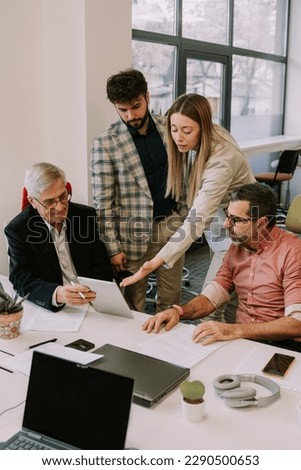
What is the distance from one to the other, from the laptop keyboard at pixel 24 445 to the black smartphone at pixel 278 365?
731 mm

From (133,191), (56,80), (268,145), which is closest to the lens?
(133,191)

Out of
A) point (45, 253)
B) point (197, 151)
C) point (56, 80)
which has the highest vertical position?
point (56, 80)

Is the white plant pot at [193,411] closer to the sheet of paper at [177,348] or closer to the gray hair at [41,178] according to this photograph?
the sheet of paper at [177,348]

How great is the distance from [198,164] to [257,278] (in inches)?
23.2

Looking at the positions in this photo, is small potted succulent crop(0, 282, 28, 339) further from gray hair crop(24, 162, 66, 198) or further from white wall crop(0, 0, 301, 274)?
white wall crop(0, 0, 301, 274)

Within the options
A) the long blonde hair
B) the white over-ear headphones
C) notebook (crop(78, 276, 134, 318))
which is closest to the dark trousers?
the white over-ear headphones

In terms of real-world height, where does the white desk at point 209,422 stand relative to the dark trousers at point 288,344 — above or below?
above

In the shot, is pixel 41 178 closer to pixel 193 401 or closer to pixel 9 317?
pixel 9 317

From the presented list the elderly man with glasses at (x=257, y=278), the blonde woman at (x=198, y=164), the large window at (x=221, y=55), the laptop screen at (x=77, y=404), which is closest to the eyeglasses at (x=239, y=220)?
the elderly man with glasses at (x=257, y=278)

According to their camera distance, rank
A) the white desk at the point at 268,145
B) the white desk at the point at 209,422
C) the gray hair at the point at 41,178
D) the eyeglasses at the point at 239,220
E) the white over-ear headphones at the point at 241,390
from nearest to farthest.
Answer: the white desk at the point at 209,422 → the white over-ear headphones at the point at 241,390 → the eyeglasses at the point at 239,220 → the gray hair at the point at 41,178 → the white desk at the point at 268,145

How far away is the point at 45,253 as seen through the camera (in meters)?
2.35

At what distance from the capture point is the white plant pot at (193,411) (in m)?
1.37

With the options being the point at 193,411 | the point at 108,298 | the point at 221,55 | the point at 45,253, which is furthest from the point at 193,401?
the point at 221,55

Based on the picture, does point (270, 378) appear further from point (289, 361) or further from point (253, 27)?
point (253, 27)
